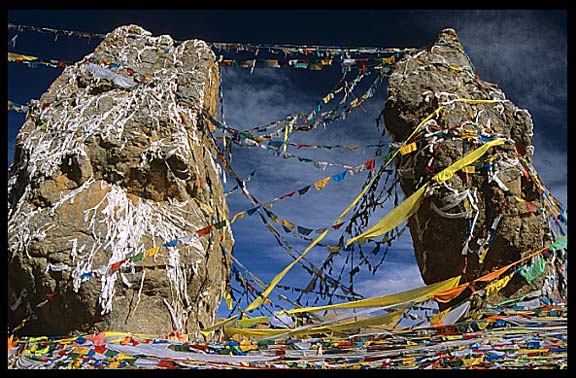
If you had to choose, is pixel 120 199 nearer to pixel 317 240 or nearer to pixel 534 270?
pixel 317 240

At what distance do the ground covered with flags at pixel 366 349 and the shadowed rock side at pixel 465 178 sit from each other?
0.77m

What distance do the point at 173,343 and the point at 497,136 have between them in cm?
415

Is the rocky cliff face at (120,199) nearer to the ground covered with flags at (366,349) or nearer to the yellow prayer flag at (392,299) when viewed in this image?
the ground covered with flags at (366,349)

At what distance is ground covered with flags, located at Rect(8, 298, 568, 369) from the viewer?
3.69 meters

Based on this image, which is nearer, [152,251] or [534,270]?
[534,270]

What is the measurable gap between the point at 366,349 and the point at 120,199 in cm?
329

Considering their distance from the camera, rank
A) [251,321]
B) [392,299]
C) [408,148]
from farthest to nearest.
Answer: [408,148] < [251,321] < [392,299]

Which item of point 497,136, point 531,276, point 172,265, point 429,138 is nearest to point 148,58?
point 172,265

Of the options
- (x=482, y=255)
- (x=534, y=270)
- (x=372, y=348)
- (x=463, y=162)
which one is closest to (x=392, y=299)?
(x=372, y=348)

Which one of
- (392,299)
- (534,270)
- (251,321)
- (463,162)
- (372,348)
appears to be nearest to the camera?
(372,348)

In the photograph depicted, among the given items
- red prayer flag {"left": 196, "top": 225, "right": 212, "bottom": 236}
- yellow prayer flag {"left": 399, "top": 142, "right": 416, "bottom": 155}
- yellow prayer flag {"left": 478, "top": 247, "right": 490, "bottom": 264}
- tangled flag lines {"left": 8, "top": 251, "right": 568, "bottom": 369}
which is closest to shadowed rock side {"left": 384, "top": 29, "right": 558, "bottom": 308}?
yellow prayer flag {"left": 478, "top": 247, "right": 490, "bottom": 264}

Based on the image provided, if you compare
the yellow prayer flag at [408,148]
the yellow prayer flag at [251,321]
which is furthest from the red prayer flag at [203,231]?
the yellow prayer flag at [408,148]

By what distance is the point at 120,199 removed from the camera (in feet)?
20.0
